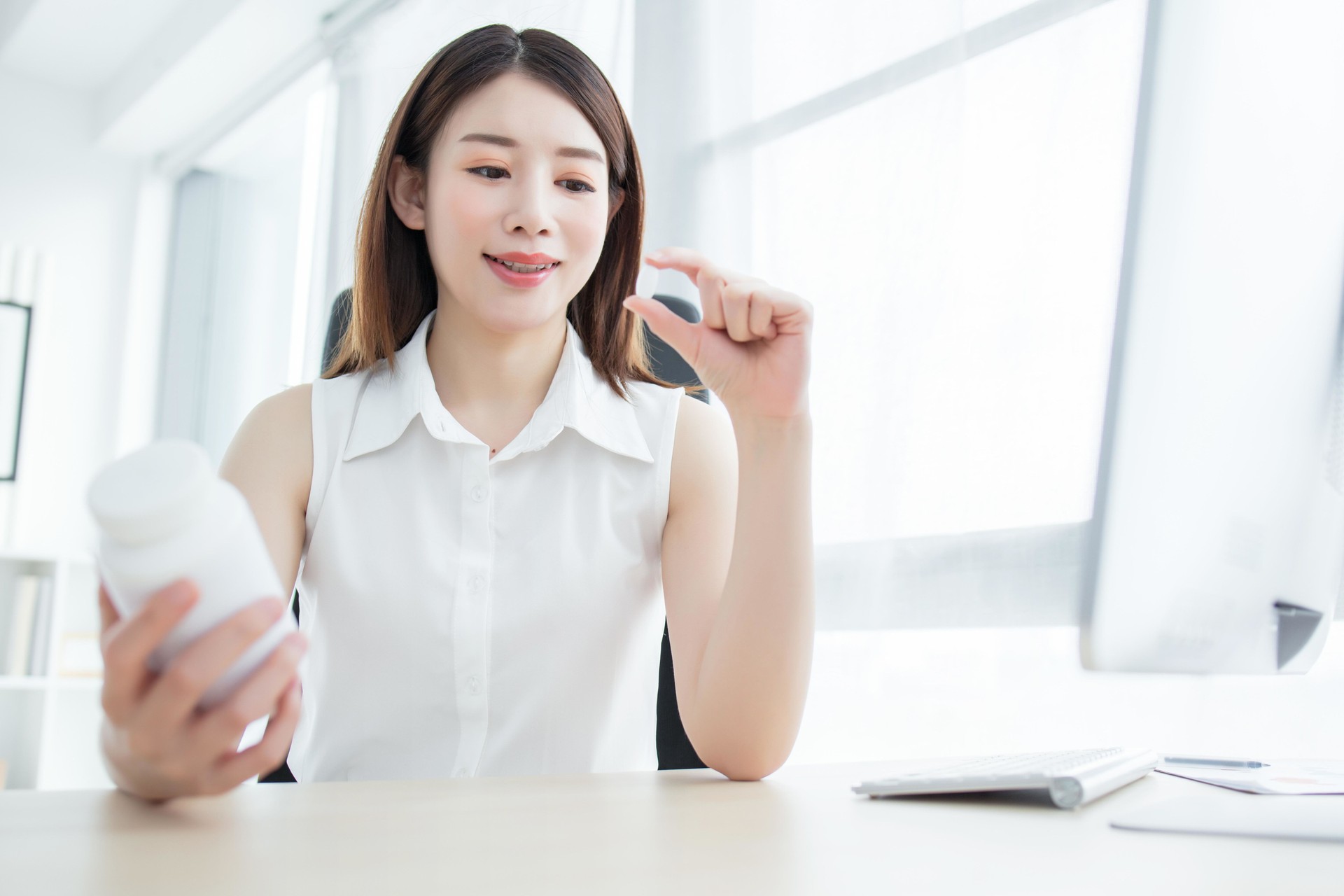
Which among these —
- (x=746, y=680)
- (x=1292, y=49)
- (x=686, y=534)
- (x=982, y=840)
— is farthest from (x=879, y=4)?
(x=982, y=840)

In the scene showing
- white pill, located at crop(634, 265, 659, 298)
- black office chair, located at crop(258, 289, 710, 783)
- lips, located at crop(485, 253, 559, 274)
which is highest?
white pill, located at crop(634, 265, 659, 298)

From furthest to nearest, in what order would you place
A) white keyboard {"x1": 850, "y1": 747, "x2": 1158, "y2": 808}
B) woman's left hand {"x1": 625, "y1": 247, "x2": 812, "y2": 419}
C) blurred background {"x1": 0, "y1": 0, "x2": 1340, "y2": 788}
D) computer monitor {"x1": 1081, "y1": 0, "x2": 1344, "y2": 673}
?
blurred background {"x1": 0, "y1": 0, "x2": 1340, "y2": 788}
computer monitor {"x1": 1081, "y1": 0, "x2": 1344, "y2": 673}
woman's left hand {"x1": 625, "y1": 247, "x2": 812, "y2": 419}
white keyboard {"x1": 850, "y1": 747, "x2": 1158, "y2": 808}

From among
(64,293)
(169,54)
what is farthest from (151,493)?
(64,293)

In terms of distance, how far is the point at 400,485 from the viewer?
1.01 m

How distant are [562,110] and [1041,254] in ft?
2.12

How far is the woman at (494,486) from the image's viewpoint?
0.96m

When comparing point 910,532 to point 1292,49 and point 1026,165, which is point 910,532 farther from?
point 1292,49

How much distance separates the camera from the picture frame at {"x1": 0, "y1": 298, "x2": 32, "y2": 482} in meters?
3.46

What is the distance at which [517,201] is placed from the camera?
39.7 inches

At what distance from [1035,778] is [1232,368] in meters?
0.61

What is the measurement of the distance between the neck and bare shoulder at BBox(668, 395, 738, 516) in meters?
0.16

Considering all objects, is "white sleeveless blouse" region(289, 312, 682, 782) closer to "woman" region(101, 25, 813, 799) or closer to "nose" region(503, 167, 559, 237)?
"woman" region(101, 25, 813, 799)

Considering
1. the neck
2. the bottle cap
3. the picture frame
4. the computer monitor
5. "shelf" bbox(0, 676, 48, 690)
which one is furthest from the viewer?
the picture frame

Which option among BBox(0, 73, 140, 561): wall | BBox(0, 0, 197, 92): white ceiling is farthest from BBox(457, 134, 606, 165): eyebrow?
BBox(0, 73, 140, 561): wall
